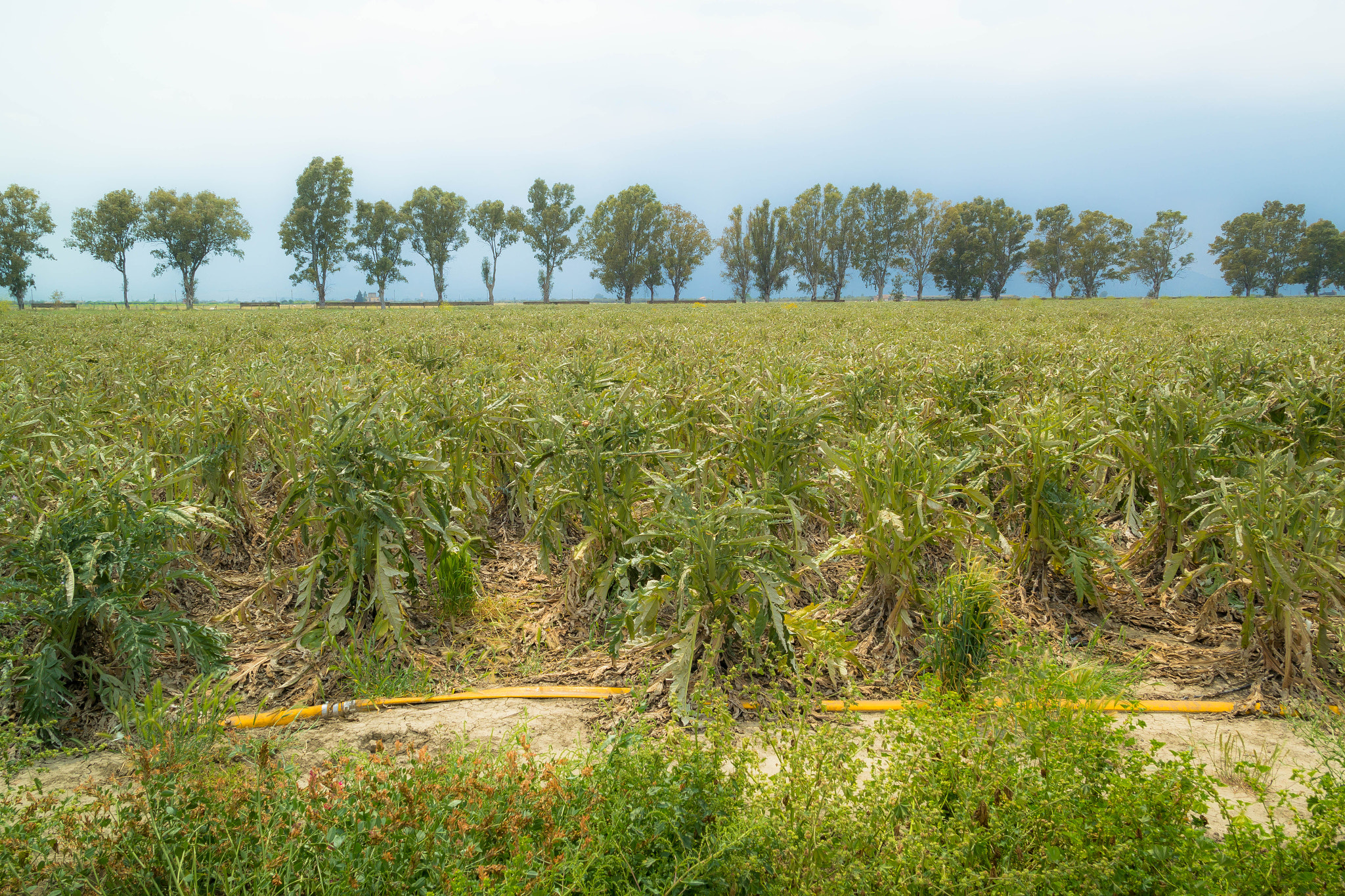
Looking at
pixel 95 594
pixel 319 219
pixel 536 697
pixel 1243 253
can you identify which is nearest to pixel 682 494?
pixel 536 697

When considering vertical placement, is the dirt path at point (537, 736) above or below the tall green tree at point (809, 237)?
below

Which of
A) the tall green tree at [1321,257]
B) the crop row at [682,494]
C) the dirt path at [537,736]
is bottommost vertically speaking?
the dirt path at [537,736]

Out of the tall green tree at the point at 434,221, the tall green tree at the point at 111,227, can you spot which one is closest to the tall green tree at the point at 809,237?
the tall green tree at the point at 434,221

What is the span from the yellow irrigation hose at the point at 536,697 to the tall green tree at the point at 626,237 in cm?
8500

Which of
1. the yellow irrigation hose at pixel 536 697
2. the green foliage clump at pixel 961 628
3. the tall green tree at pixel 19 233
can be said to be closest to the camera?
the yellow irrigation hose at pixel 536 697

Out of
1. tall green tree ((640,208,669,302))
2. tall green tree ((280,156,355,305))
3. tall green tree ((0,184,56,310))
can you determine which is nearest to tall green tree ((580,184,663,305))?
tall green tree ((640,208,669,302))

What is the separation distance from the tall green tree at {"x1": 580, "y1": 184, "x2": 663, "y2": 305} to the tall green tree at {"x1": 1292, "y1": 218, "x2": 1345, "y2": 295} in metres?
83.6

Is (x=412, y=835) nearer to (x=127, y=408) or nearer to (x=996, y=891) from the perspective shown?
(x=996, y=891)

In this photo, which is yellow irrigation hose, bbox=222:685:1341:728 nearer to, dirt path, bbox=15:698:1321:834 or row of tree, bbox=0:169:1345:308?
dirt path, bbox=15:698:1321:834

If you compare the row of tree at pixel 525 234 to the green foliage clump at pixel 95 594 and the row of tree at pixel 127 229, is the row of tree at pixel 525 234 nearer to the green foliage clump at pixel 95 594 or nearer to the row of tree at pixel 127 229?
the row of tree at pixel 127 229

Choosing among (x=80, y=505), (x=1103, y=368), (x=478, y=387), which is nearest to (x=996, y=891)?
(x=80, y=505)

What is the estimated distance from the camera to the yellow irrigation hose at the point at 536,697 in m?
2.98

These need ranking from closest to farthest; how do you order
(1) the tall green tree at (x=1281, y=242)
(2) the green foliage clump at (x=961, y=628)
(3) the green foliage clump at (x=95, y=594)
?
(3) the green foliage clump at (x=95, y=594) → (2) the green foliage clump at (x=961, y=628) → (1) the tall green tree at (x=1281, y=242)

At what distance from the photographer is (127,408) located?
216 inches
